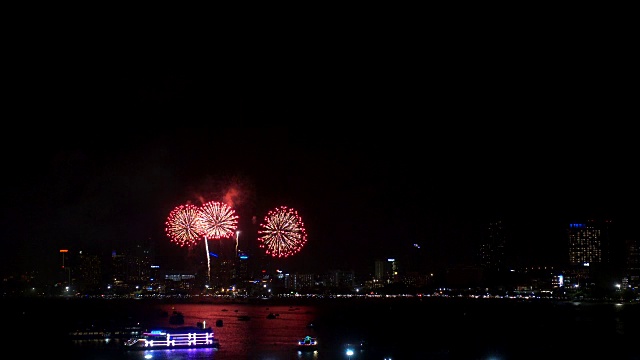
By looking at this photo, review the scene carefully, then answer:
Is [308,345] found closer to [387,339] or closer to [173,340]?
[173,340]

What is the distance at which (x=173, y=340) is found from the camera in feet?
148

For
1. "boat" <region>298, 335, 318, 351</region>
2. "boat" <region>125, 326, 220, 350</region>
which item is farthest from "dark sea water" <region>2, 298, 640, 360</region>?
"boat" <region>125, 326, 220, 350</region>

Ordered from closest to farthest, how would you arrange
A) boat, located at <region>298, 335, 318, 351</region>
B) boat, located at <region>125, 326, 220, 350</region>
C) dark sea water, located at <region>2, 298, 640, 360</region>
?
dark sea water, located at <region>2, 298, 640, 360</region> < boat, located at <region>125, 326, 220, 350</region> < boat, located at <region>298, 335, 318, 351</region>

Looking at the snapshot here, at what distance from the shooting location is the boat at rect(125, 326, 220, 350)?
44812 mm

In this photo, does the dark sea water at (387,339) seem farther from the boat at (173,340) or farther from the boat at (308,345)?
the boat at (173,340)

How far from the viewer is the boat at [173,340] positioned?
44.8m

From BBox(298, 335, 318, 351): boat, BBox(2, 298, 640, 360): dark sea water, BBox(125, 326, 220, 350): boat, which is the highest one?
BBox(125, 326, 220, 350): boat

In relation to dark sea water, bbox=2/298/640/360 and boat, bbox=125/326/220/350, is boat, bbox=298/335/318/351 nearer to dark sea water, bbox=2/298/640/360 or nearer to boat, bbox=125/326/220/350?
dark sea water, bbox=2/298/640/360

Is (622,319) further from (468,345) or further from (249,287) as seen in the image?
(249,287)

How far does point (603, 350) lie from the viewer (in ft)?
171

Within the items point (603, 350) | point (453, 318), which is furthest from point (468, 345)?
point (453, 318)

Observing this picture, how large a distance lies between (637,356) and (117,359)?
3264cm

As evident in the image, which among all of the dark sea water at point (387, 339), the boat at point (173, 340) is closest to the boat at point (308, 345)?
the dark sea water at point (387, 339)

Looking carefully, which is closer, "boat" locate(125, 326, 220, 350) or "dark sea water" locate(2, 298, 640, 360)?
"dark sea water" locate(2, 298, 640, 360)
